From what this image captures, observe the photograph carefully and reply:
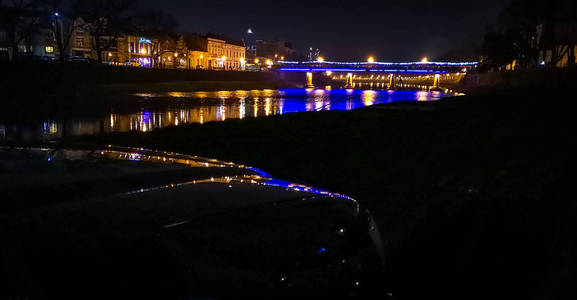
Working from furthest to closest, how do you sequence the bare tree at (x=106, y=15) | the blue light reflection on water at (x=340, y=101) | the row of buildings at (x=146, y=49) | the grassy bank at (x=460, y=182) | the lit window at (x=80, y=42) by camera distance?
the lit window at (x=80, y=42)
the row of buildings at (x=146, y=49)
the bare tree at (x=106, y=15)
the blue light reflection on water at (x=340, y=101)
the grassy bank at (x=460, y=182)

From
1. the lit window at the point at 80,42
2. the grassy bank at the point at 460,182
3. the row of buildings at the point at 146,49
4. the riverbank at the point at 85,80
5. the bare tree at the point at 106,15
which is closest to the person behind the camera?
the grassy bank at the point at 460,182

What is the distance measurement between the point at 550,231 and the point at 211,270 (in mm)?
3386

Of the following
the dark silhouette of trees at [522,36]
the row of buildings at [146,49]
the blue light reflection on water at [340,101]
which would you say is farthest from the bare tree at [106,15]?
the dark silhouette of trees at [522,36]

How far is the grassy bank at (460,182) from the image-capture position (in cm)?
387

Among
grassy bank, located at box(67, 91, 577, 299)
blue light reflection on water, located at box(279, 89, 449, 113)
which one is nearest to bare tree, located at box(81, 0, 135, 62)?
blue light reflection on water, located at box(279, 89, 449, 113)

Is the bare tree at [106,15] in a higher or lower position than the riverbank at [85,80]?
higher

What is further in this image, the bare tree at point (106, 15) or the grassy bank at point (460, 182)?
the bare tree at point (106, 15)

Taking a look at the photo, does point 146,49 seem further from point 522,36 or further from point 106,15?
point 522,36

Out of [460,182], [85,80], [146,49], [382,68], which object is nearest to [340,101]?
[85,80]

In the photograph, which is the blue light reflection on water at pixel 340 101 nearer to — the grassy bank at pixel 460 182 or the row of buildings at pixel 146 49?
the grassy bank at pixel 460 182

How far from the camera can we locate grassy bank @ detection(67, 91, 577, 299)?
12.7ft

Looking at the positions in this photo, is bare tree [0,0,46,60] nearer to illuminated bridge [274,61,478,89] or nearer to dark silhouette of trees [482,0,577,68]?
dark silhouette of trees [482,0,577,68]

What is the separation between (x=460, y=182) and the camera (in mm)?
6023

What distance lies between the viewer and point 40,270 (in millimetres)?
1796
